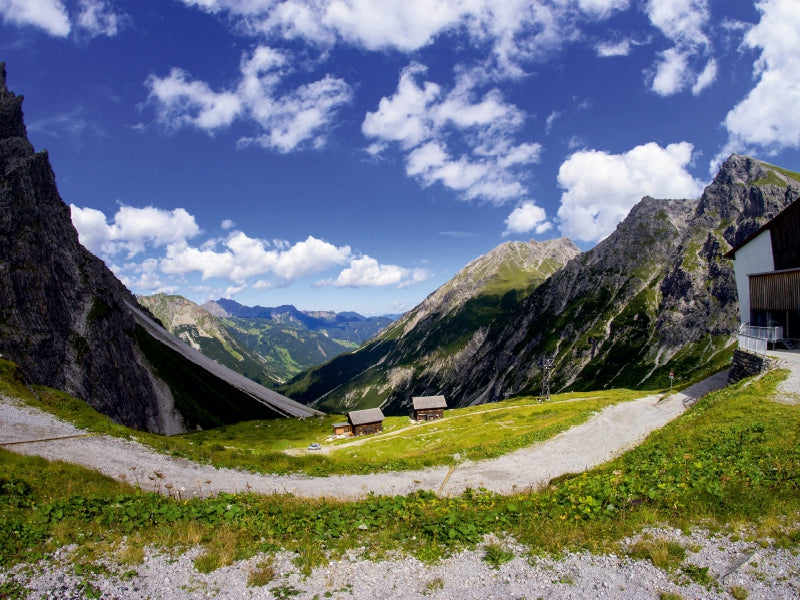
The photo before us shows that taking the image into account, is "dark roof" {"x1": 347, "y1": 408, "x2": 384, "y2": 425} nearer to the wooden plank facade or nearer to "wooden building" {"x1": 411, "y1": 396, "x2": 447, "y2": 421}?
"wooden building" {"x1": 411, "y1": 396, "x2": 447, "y2": 421}

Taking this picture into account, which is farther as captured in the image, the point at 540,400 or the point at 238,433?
the point at 238,433

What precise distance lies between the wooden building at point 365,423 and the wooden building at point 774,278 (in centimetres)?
8048

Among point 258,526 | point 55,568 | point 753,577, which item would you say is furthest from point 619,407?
point 55,568

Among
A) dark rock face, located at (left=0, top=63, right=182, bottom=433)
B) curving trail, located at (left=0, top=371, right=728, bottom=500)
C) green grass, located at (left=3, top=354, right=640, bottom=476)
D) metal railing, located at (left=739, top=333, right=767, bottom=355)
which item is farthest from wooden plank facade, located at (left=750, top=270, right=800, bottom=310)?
dark rock face, located at (left=0, top=63, right=182, bottom=433)

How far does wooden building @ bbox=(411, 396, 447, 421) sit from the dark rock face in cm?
9499

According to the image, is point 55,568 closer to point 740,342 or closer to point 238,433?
point 740,342

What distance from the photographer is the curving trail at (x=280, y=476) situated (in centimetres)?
2506

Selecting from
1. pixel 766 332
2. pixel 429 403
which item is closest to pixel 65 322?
pixel 429 403

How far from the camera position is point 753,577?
31.9 ft

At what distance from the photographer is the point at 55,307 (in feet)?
424

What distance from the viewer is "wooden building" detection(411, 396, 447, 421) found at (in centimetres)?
11450

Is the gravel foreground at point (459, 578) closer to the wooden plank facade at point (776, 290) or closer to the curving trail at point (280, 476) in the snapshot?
the curving trail at point (280, 476)

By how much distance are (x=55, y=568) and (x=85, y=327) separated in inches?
6392

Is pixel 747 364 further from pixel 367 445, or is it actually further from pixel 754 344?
pixel 367 445
